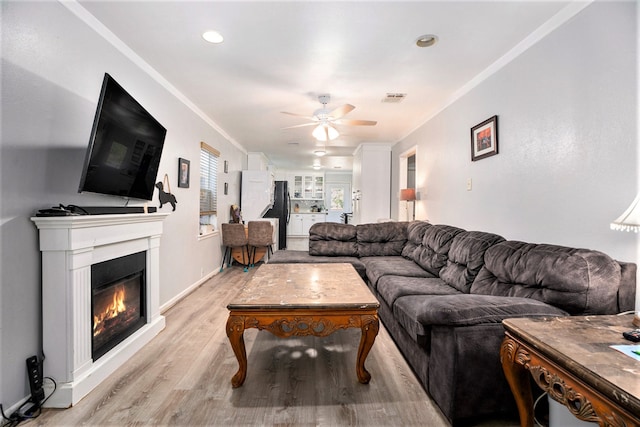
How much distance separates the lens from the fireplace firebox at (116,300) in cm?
199

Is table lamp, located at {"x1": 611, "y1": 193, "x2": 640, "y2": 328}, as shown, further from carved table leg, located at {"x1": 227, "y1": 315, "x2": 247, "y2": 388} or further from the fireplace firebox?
the fireplace firebox

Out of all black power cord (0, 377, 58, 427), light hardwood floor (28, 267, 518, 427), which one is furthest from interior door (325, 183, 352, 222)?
black power cord (0, 377, 58, 427)

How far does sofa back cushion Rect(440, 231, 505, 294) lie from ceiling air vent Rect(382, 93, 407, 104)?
5.78ft

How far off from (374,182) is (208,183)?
325 centimetres

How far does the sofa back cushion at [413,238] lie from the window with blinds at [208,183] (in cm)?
296

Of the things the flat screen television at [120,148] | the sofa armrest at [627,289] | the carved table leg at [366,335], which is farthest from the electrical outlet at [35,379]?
the sofa armrest at [627,289]

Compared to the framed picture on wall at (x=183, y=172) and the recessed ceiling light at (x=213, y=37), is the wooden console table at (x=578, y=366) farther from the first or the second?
the framed picture on wall at (x=183, y=172)

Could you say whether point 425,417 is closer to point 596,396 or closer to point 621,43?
point 596,396

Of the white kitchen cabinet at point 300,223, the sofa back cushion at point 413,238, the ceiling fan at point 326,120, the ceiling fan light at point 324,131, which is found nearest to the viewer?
the ceiling fan at point 326,120

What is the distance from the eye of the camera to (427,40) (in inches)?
91.3

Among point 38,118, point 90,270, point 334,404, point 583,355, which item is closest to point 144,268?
point 90,270

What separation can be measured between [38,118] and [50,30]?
1.82 feet

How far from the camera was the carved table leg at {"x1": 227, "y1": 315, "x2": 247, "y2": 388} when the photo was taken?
1.77m

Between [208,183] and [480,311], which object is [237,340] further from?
[208,183]
